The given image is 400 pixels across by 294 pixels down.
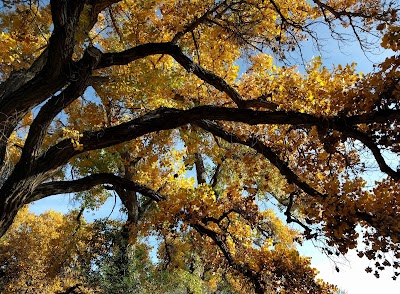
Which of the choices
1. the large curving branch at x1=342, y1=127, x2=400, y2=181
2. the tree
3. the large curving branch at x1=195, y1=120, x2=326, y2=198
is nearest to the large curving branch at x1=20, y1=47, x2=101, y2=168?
the tree

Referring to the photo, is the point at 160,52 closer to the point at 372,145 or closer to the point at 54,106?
the point at 54,106

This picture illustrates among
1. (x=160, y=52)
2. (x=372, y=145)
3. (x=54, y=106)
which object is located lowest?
(x=372, y=145)

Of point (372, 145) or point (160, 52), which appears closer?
point (372, 145)

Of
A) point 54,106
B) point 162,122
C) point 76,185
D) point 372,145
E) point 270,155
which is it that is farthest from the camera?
point 76,185

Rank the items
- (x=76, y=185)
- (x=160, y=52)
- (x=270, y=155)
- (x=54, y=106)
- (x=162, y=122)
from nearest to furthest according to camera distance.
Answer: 1. (x=162, y=122)
2. (x=54, y=106)
3. (x=270, y=155)
4. (x=160, y=52)
5. (x=76, y=185)

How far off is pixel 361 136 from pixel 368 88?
1.94 feet

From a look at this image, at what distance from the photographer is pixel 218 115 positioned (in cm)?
407

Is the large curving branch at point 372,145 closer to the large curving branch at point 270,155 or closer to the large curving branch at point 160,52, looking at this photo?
the large curving branch at point 270,155

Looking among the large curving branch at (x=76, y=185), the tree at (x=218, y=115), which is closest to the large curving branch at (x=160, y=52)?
the tree at (x=218, y=115)

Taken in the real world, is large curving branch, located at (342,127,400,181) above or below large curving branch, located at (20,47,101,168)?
below

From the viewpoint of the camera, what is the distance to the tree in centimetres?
331

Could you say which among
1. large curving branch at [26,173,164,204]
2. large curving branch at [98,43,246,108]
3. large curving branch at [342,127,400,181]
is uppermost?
large curving branch at [98,43,246,108]

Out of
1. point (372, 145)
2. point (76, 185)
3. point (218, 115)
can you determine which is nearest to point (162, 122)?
point (218, 115)

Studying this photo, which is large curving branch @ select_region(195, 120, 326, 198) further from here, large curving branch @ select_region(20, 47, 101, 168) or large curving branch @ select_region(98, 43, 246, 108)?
large curving branch @ select_region(20, 47, 101, 168)
